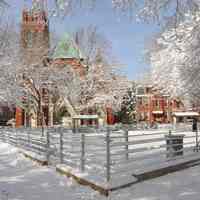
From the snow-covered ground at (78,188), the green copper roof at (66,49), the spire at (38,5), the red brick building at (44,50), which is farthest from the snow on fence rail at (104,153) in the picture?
the green copper roof at (66,49)

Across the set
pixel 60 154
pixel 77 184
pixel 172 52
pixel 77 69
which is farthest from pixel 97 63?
pixel 77 184

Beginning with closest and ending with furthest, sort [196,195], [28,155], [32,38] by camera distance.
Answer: [196,195] → [28,155] → [32,38]

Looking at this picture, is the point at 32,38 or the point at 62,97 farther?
the point at 62,97

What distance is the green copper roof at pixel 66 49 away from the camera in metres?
41.3

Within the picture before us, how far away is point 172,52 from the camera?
28.0 m

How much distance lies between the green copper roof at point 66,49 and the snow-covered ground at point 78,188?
31147 millimetres

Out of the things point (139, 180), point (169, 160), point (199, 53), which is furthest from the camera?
point (199, 53)

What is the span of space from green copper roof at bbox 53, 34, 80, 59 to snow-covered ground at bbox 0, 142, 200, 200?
102 feet

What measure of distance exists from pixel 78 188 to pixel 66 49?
1430 inches

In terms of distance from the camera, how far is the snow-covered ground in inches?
286

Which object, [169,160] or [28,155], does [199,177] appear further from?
[28,155]

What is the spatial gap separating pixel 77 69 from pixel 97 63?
2.79m

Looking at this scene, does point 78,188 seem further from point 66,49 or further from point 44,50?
point 66,49

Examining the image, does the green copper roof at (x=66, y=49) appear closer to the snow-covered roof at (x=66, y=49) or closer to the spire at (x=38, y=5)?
the snow-covered roof at (x=66, y=49)
